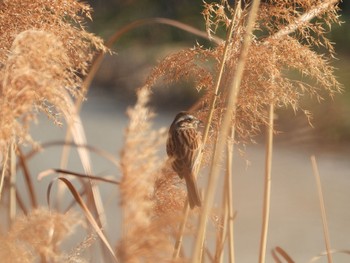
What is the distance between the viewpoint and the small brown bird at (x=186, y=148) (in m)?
0.91

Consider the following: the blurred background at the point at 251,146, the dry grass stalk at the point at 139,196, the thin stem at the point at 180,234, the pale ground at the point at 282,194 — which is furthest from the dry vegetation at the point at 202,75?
the pale ground at the point at 282,194

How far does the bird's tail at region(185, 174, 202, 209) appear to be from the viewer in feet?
2.85

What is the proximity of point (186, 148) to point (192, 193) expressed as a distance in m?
0.16

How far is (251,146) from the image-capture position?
503 cm

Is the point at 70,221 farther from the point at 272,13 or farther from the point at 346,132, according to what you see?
the point at 346,132

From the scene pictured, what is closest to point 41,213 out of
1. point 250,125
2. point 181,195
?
point 181,195

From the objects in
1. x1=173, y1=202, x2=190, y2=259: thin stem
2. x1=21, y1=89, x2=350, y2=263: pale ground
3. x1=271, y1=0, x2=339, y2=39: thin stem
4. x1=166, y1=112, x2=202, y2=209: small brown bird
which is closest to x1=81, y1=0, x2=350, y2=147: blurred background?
x1=21, y1=89, x2=350, y2=263: pale ground

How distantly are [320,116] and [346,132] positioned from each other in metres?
0.30

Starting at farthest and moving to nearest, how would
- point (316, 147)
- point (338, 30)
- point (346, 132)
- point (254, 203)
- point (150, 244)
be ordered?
1. point (338, 30)
2. point (346, 132)
3. point (316, 147)
4. point (254, 203)
5. point (150, 244)

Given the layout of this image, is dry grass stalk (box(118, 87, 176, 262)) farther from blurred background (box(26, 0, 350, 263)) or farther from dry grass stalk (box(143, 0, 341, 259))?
blurred background (box(26, 0, 350, 263))

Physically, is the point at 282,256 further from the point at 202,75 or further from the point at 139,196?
the point at 139,196

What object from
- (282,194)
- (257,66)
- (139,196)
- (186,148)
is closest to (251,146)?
(282,194)

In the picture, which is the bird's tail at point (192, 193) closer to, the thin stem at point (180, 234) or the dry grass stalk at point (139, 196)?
the thin stem at point (180, 234)

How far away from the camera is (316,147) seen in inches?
189
